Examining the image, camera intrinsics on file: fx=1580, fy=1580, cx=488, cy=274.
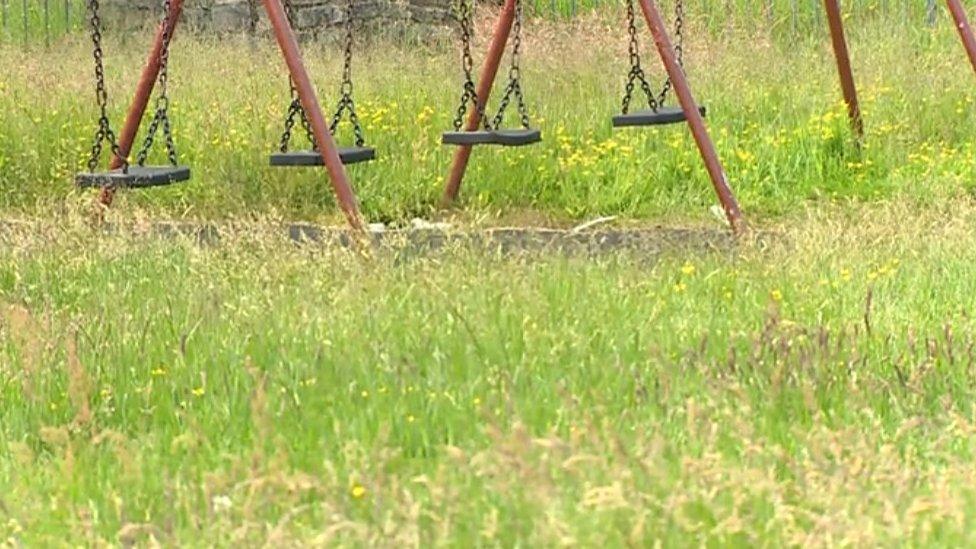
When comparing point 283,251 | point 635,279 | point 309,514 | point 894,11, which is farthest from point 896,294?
point 894,11

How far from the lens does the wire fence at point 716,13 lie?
1341cm

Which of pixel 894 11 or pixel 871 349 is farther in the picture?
pixel 894 11

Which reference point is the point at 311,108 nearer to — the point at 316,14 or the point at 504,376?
the point at 504,376

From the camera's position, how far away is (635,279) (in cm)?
547

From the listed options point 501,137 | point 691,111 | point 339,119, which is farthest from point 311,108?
point 691,111

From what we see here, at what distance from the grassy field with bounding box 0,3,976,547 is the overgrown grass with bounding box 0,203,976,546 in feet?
0.04

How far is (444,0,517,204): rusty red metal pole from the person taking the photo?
7.92m

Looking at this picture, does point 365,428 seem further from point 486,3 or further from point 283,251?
point 486,3

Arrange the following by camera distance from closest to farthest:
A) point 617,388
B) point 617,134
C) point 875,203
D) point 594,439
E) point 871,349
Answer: point 594,439
point 617,388
point 871,349
point 875,203
point 617,134

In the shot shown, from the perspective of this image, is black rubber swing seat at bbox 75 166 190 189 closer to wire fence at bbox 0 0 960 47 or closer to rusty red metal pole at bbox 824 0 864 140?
rusty red metal pole at bbox 824 0 864 140

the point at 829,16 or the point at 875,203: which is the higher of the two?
the point at 829,16

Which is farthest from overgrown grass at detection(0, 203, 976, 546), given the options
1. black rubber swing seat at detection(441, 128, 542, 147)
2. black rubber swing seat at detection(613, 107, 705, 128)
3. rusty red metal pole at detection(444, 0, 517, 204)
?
rusty red metal pole at detection(444, 0, 517, 204)

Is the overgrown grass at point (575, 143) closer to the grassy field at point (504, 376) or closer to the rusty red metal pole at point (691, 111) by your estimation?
the grassy field at point (504, 376)

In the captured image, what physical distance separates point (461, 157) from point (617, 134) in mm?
1431
